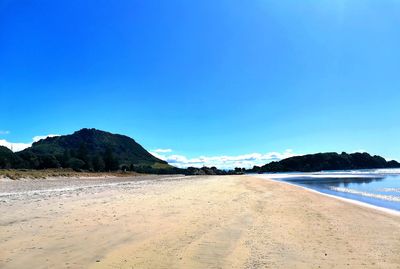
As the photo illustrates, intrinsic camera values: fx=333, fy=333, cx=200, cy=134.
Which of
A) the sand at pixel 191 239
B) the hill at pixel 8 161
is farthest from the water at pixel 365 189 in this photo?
the hill at pixel 8 161

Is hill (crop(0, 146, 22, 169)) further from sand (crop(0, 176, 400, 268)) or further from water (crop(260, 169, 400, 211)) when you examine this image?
sand (crop(0, 176, 400, 268))

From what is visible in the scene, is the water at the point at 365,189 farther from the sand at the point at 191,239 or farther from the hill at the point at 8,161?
the hill at the point at 8,161

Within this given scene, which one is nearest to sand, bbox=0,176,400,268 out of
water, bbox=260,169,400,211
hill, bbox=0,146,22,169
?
water, bbox=260,169,400,211

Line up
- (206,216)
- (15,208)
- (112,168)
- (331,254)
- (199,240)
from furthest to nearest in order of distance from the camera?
(112,168) → (15,208) → (206,216) → (199,240) → (331,254)

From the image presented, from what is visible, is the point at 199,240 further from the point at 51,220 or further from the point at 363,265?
the point at 51,220

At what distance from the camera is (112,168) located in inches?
5084

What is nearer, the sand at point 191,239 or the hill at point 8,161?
the sand at point 191,239

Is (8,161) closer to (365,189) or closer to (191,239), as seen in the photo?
(365,189)

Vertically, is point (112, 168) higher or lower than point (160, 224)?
higher

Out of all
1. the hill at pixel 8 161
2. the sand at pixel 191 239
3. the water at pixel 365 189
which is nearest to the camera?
the sand at pixel 191 239

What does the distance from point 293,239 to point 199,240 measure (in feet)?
9.77

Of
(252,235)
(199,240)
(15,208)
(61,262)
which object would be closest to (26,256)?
(61,262)

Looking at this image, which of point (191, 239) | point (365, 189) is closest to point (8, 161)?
point (365, 189)

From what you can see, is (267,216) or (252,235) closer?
(252,235)
